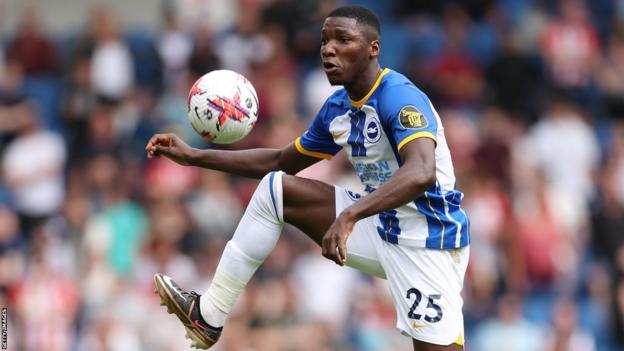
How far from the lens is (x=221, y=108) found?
28.2ft

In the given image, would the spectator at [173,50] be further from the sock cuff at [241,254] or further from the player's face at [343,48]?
the player's face at [343,48]

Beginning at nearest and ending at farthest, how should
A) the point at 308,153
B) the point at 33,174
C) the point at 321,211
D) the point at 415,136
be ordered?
the point at 415,136 → the point at 321,211 → the point at 308,153 → the point at 33,174

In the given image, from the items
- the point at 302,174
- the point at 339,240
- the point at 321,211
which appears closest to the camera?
the point at 339,240

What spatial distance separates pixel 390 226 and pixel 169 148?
1.59 metres

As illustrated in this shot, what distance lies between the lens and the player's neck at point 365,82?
8.40 metres

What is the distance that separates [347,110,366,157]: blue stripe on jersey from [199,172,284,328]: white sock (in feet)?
1.73

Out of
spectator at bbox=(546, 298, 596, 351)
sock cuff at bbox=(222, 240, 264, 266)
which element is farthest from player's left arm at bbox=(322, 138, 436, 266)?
spectator at bbox=(546, 298, 596, 351)

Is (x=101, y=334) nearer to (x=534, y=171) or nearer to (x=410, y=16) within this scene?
(x=534, y=171)

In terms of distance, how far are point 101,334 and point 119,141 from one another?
3.56 metres

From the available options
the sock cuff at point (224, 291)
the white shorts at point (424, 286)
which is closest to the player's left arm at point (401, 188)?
the white shorts at point (424, 286)

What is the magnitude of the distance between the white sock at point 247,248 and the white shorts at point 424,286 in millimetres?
449

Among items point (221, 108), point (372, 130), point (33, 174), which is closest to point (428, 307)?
point (372, 130)

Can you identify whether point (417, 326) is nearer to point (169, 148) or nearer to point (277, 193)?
point (277, 193)

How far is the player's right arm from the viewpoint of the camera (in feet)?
29.0
